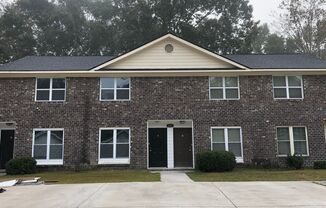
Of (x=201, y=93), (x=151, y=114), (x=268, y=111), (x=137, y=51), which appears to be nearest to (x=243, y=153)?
(x=268, y=111)

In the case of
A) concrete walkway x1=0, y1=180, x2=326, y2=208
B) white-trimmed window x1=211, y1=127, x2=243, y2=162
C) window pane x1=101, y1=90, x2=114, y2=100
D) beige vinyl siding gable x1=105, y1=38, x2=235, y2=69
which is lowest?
concrete walkway x1=0, y1=180, x2=326, y2=208

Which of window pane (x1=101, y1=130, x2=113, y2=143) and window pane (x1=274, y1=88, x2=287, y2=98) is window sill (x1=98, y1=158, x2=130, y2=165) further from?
window pane (x1=274, y1=88, x2=287, y2=98)

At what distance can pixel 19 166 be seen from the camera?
17.8m

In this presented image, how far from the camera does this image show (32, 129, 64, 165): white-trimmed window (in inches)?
758

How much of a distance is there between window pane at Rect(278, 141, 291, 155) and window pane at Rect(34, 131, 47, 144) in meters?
13.1

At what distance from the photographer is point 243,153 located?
19.3 m

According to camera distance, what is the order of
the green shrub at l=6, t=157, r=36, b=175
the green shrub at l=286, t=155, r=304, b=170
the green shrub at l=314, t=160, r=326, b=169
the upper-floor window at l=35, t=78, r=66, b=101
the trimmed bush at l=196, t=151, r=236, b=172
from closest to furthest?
the trimmed bush at l=196, t=151, r=236, b=172
the green shrub at l=6, t=157, r=36, b=175
the green shrub at l=286, t=155, r=304, b=170
the green shrub at l=314, t=160, r=326, b=169
the upper-floor window at l=35, t=78, r=66, b=101

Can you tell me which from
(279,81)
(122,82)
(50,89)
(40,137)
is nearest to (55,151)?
(40,137)

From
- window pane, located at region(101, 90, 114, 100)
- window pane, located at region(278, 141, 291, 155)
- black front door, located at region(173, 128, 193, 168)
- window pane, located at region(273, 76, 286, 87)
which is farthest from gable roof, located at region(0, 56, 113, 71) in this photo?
window pane, located at region(278, 141, 291, 155)

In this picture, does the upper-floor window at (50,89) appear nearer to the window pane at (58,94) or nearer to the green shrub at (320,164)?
the window pane at (58,94)

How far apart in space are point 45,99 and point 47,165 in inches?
146

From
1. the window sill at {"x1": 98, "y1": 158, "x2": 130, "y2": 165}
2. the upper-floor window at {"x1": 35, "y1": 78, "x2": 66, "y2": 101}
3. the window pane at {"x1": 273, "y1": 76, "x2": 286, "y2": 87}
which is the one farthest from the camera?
the window pane at {"x1": 273, "y1": 76, "x2": 286, "y2": 87}

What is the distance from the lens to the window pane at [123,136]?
19562mm

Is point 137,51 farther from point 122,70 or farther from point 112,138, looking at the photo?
point 112,138
